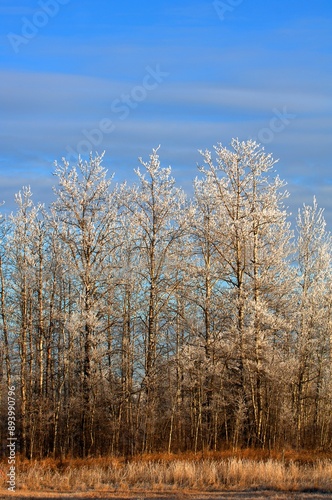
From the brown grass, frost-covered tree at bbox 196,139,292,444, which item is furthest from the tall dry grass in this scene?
frost-covered tree at bbox 196,139,292,444

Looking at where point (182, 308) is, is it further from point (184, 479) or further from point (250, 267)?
point (184, 479)

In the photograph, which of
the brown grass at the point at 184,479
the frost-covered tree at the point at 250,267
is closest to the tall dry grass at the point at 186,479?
the brown grass at the point at 184,479

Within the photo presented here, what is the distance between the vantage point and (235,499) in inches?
492

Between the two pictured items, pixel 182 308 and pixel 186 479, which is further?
pixel 182 308

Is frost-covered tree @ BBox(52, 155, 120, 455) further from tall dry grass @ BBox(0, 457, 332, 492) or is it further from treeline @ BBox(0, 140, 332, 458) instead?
tall dry grass @ BBox(0, 457, 332, 492)

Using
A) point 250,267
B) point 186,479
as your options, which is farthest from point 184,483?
point 250,267

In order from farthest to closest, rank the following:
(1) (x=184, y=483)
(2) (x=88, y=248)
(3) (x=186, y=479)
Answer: (2) (x=88, y=248) → (3) (x=186, y=479) → (1) (x=184, y=483)

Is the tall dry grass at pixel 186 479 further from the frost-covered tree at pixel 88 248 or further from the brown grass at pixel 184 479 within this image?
the frost-covered tree at pixel 88 248

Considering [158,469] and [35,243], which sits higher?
[35,243]

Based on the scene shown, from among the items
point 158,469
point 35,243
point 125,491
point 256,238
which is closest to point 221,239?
point 256,238

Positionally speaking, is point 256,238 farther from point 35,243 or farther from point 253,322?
point 35,243

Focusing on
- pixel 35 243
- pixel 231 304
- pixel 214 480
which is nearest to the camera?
pixel 214 480

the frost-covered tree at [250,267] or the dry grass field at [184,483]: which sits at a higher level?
the frost-covered tree at [250,267]

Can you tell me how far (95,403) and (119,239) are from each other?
8.44 meters
